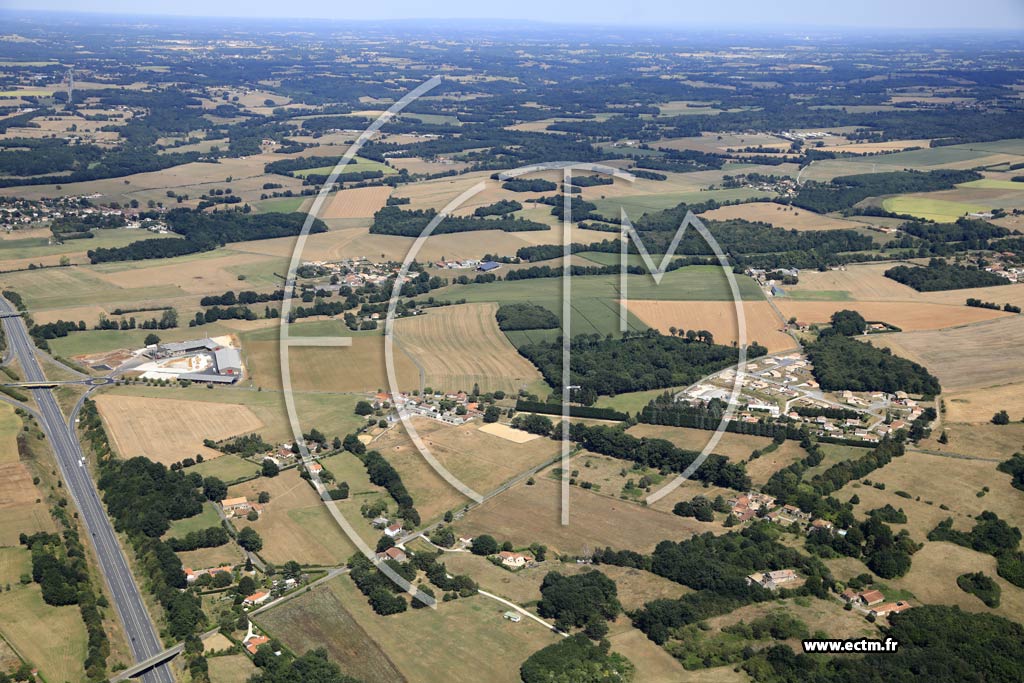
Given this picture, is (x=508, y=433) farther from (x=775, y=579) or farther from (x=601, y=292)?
(x=601, y=292)

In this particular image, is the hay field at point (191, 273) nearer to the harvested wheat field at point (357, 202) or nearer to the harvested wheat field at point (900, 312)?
the harvested wheat field at point (357, 202)

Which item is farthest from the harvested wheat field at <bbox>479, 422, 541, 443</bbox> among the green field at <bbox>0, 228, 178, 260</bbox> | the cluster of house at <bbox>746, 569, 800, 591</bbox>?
the green field at <bbox>0, 228, 178, 260</bbox>

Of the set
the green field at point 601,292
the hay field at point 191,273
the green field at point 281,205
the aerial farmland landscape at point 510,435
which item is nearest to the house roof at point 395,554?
the aerial farmland landscape at point 510,435

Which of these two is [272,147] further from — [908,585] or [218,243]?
[908,585]

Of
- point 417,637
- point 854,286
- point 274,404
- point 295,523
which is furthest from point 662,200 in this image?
point 417,637

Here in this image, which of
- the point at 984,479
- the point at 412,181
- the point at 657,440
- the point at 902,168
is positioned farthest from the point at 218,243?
the point at 902,168

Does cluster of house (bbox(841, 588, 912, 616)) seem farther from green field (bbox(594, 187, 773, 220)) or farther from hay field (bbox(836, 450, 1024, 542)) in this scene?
green field (bbox(594, 187, 773, 220))
